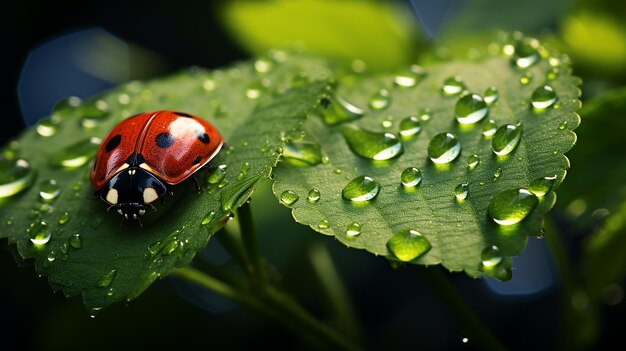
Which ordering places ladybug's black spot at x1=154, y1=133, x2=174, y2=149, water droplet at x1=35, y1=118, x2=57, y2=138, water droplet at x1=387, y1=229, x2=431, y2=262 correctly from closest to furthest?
water droplet at x1=387, y1=229, x2=431, y2=262 < ladybug's black spot at x1=154, y1=133, x2=174, y2=149 < water droplet at x1=35, y1=118, x2=57, y2=138

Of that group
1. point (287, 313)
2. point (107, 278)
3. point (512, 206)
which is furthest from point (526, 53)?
point (107, 278)

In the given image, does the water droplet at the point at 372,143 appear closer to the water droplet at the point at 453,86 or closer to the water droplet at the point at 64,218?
the water droplet at the point at 453,86

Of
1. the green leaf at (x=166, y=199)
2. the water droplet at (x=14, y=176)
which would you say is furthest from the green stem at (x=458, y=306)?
the water droplet at (x=14, y=176)

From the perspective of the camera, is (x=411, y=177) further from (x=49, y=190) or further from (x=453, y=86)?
(x=49, y=190)

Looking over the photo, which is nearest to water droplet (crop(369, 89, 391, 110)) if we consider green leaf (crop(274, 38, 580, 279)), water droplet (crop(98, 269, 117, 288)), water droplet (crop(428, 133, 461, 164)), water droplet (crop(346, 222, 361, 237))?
green leaf (crop(274, 38, 580, 279))

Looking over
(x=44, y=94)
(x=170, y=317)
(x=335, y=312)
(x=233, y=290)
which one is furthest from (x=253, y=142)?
(x=44, y=94)

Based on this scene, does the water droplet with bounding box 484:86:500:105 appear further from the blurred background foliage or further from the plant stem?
the plant stem
